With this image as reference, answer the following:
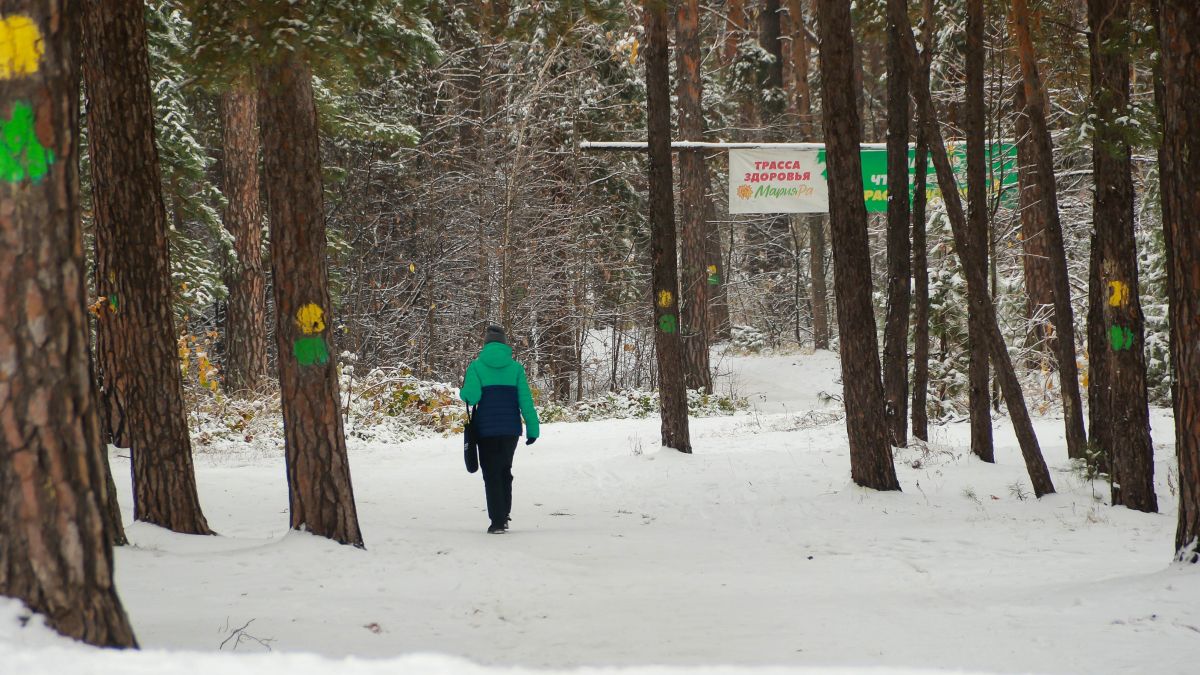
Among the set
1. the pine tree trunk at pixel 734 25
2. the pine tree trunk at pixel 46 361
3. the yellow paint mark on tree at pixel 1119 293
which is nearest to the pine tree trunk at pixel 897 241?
the yellow paint mark on tree at pixel 1119 293

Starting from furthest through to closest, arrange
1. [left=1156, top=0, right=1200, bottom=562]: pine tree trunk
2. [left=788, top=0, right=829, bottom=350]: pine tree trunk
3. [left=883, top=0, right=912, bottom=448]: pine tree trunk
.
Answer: [left=788, top=0, right=829, bottom=350]: pine tree trunk
[left=883, top=0, right=912, bottom=448]: pine tree trunk
[left=1156, top=0, right=1200, bottom=562]: pine tree trunk

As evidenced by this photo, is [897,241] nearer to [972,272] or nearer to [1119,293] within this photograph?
[972,272]

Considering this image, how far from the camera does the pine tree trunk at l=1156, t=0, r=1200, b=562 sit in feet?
18.3

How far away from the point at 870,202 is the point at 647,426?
5817mm

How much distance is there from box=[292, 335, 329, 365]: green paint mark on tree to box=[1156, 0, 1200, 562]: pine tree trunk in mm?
5294

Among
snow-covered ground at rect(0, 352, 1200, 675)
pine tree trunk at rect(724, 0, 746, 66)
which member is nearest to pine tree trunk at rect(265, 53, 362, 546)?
snow-covered ground at rect(0, 352, 1200, 675)

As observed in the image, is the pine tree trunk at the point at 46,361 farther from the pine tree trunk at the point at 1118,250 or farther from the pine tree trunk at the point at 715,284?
the pine tree trunk at the point at 715,284

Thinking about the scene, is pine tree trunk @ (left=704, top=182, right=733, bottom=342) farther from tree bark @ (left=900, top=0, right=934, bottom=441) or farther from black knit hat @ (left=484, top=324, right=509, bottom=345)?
black knit hat @ (left=484, top=324, right=509, bottom=345)

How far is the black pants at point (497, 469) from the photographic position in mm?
8852

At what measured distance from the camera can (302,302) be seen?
719 cm

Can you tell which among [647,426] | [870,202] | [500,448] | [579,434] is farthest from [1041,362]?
[500,448]

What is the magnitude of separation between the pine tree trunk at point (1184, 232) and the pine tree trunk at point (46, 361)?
17.3 ft

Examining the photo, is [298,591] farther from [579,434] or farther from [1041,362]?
[1041,362]

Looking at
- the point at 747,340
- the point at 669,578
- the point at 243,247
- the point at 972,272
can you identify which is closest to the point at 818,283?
the point at 747,340
